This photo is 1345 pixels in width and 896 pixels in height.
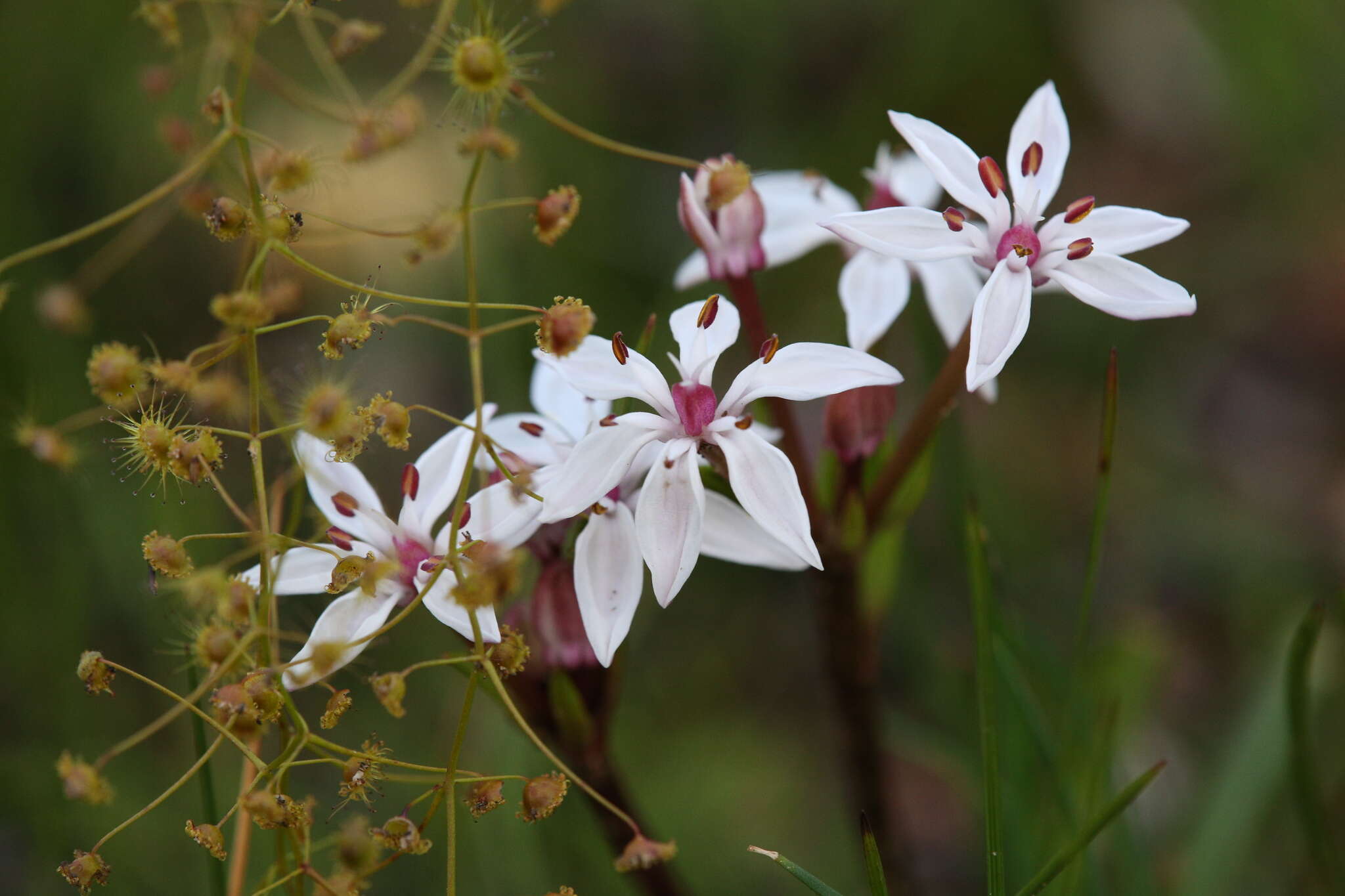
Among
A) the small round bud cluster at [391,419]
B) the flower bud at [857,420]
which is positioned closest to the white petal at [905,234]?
the flower bud at [857,420]

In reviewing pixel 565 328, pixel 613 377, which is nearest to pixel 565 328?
pixel 565 328

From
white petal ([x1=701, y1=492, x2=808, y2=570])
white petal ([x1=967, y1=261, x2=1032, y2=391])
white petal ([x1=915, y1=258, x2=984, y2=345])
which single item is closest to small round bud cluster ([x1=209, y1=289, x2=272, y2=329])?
white petal ([x1=701, y1=492, x2=808, y2=570])

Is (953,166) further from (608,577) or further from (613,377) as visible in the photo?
(608,577)

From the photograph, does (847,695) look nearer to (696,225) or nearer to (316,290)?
(696,225)

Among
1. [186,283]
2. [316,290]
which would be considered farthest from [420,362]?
[186,283]

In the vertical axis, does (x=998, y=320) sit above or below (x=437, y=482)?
above

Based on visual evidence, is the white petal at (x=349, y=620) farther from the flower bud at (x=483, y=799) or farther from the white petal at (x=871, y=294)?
the white petal at (x=871, y=294)

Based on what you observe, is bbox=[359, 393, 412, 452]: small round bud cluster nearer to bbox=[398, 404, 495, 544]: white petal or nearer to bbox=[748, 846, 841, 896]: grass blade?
bbox=[398, 404, 495, 544]: white petal
